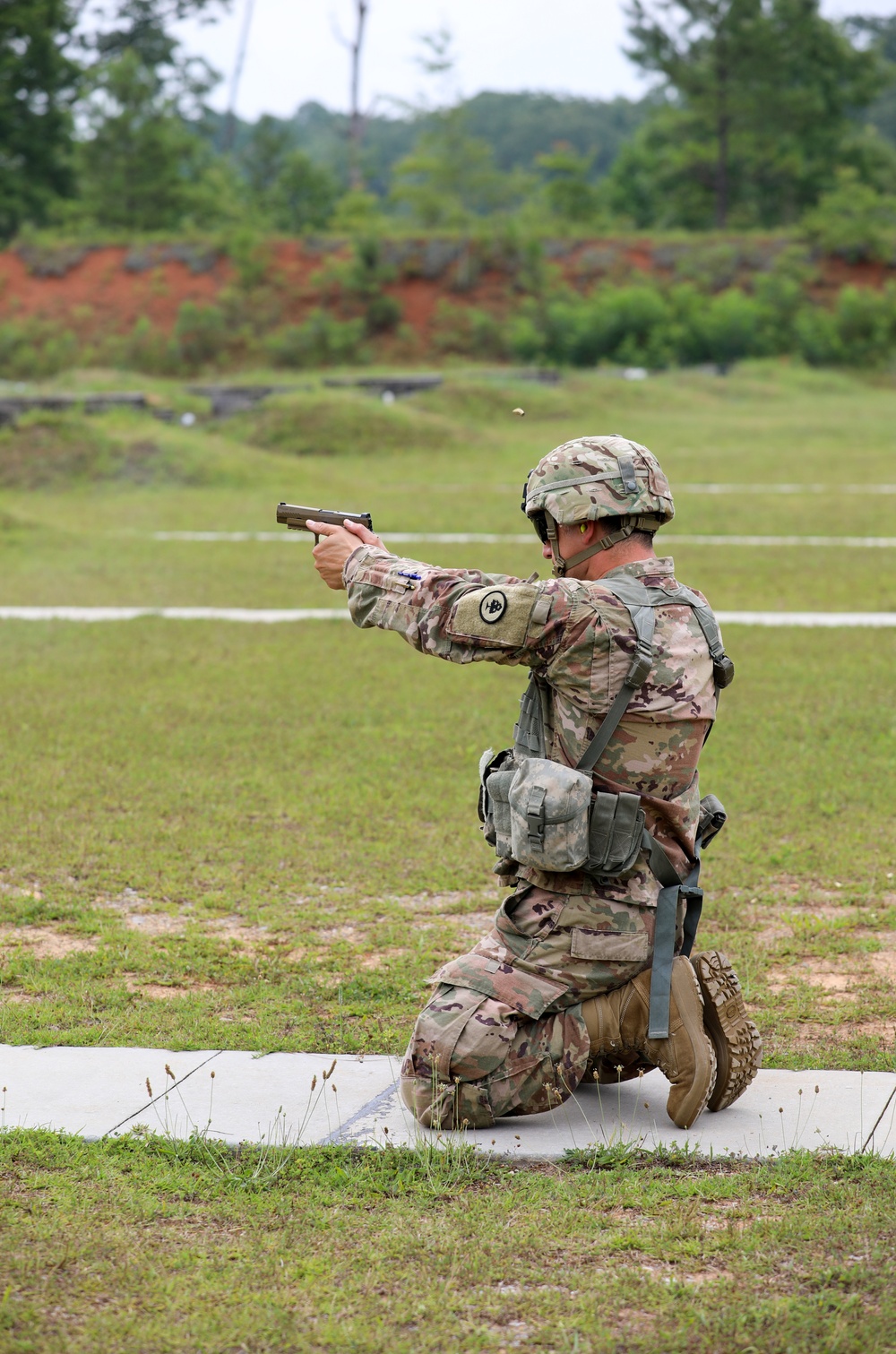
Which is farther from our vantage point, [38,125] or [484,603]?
[38,125]

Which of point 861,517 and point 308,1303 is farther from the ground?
point 861,517

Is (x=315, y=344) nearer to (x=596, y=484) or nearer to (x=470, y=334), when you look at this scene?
(x=470, y=334)

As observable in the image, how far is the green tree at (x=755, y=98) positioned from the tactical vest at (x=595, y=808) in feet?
164

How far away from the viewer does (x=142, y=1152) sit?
3391 mm

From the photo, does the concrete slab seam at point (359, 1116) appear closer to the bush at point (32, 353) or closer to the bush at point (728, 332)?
the bush at point (728, 332)

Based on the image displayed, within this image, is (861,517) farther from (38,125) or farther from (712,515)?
(38,125)

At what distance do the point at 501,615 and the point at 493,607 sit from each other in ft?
0.11

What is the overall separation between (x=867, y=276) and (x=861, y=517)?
26.3 metres

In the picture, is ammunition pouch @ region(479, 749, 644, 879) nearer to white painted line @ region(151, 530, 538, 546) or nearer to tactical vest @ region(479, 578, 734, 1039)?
tactical vest @ region(479, 578, 734, 1039)

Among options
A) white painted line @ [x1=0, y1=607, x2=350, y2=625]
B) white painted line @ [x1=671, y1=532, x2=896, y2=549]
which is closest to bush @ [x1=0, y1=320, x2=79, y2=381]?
white painted line @ [x1=671, y1=532, x2=896, y2=549]

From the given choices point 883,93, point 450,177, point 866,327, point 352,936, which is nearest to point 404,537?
point 352,936

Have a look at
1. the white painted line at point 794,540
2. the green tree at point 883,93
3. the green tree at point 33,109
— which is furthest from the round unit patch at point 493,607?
the green tree at point 883,93

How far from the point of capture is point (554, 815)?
3.37 metres

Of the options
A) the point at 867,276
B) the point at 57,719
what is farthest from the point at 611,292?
the point at 57,719
